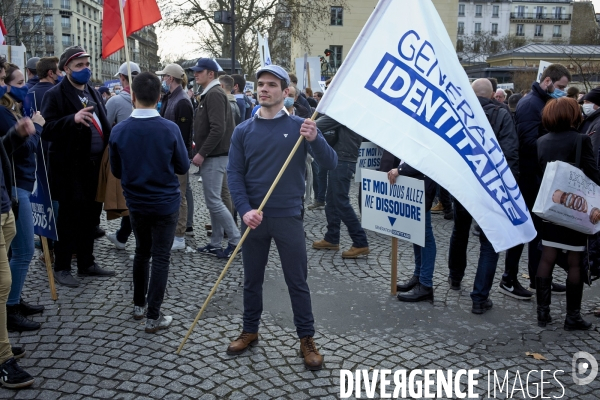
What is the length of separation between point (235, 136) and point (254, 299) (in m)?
1.18

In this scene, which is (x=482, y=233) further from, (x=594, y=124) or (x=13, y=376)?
(x=13, y=376)

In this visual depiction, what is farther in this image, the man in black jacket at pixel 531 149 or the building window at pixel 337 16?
the building window at pixel 337 16

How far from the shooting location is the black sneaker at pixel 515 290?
5219 millimetres

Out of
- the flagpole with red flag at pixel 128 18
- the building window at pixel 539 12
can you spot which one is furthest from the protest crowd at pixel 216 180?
the building window at pixel 539 12

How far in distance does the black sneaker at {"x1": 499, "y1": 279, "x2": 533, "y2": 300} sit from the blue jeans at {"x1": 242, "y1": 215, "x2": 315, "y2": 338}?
241 centimetres

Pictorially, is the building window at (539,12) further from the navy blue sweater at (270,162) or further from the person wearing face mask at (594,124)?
the navy blue sweater at (270,162)

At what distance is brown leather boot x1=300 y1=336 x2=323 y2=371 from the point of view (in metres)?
3.71

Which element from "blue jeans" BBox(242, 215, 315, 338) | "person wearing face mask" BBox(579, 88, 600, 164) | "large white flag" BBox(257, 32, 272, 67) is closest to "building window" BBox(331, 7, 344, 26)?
"large white flag" BBox(257, 32, 272, 67)

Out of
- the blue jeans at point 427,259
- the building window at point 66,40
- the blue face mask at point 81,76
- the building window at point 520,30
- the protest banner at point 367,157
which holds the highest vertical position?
the building window at point 520,30

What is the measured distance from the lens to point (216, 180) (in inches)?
248

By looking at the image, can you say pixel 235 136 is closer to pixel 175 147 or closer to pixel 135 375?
pixel 175 147

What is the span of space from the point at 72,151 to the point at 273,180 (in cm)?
245

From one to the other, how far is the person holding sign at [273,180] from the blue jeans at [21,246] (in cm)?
167

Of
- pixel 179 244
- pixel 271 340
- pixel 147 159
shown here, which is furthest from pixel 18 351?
pixel 179 244
